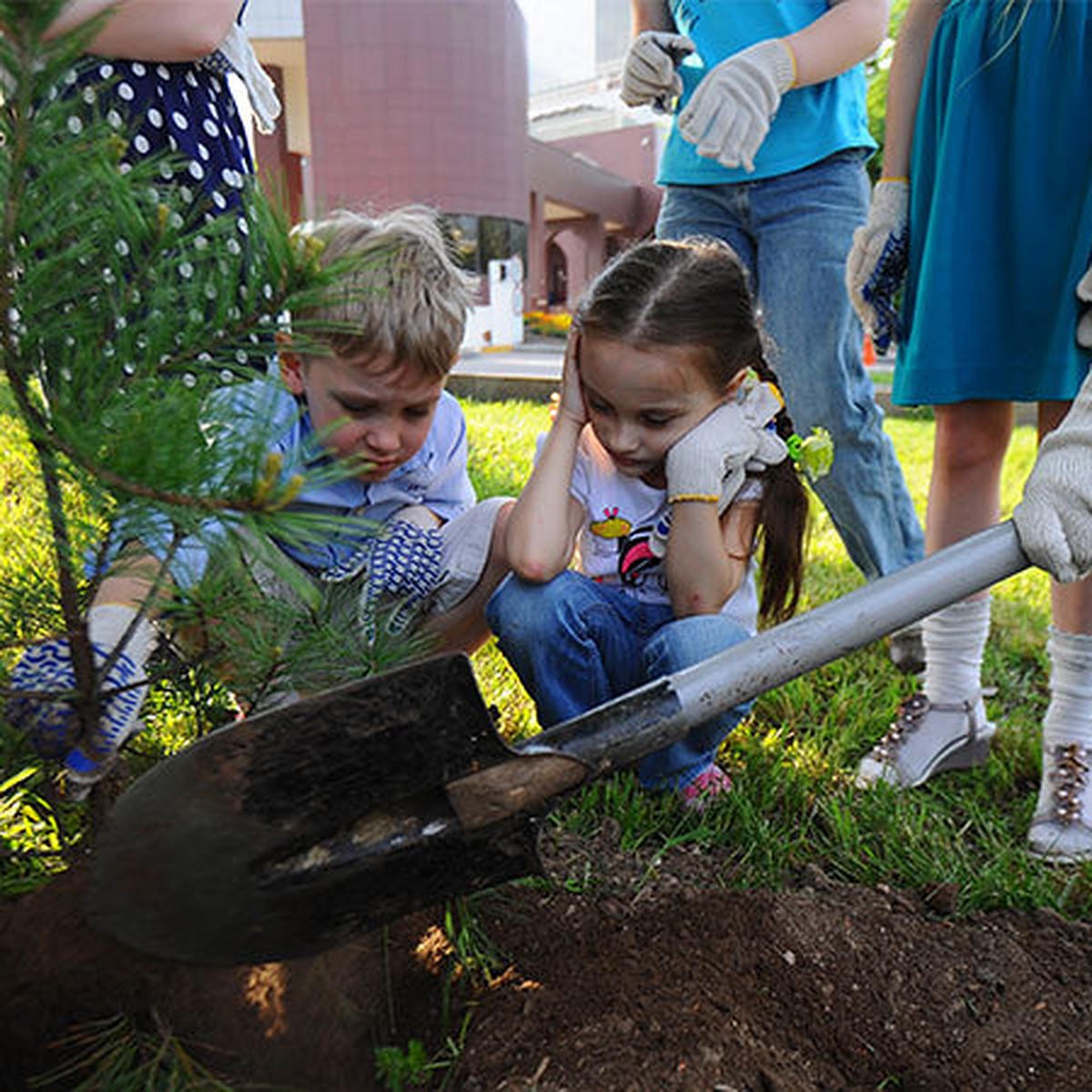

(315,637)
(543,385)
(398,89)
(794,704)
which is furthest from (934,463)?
(398,89)

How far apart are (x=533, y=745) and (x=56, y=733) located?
450 mm

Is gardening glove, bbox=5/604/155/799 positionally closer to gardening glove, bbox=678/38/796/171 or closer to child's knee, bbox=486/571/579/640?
child's knee, bbox=486/571/579/640

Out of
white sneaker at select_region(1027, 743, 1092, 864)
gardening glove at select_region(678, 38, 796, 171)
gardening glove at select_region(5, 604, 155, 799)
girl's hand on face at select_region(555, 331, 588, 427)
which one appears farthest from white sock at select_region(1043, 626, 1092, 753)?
gardening glove at select_region(5, 604, 155, 799)

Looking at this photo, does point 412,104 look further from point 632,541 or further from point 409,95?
point 632,541

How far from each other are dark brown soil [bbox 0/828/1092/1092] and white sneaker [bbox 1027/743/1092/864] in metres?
0.21

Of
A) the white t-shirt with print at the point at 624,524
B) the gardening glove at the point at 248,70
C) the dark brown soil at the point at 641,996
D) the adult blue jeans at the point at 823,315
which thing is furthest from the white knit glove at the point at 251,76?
the dark brown soil at the point at 641,996

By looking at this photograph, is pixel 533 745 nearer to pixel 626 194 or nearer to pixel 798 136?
pixel 798 136

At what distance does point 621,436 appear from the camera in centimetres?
150

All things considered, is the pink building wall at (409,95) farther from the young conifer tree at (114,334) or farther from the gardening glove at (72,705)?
the young conifer tree at (114,334)

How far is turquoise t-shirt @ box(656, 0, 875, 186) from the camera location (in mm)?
Result: 1940

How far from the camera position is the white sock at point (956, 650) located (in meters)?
1.75

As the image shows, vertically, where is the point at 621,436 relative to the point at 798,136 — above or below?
below

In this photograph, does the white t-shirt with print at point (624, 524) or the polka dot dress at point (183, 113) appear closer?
the polka dot dress at point (183, 113)

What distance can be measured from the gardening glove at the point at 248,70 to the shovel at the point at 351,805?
3.32ft
